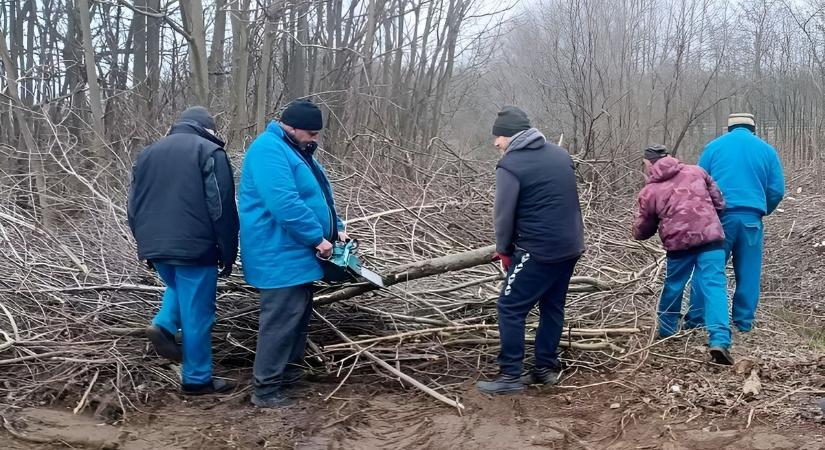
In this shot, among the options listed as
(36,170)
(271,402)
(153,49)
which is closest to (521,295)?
(271,402)

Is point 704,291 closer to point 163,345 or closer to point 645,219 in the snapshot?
point 645,219

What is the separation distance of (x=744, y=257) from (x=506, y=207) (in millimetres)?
2303

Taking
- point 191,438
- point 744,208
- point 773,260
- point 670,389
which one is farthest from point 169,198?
point 773,260

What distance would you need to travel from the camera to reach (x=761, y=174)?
5.39 metres

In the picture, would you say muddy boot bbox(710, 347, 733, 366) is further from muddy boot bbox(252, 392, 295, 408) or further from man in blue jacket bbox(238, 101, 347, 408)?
muddy boot bbox(252, 392, 295, 408)

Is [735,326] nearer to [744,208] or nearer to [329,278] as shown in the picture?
[744,208]

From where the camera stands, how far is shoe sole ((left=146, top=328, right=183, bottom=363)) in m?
4.25

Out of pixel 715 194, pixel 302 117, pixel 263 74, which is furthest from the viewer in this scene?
pixel 263 74

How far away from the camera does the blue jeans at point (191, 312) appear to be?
422cm

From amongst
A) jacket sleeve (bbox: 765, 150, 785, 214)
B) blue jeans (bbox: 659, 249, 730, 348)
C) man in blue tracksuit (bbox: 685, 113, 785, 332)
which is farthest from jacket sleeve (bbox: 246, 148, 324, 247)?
jacket sleeve (bbox: 765, 150, 785, 214)

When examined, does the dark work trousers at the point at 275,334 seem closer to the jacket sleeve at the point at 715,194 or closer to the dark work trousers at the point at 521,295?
the dark work trousers at the point at 521,295

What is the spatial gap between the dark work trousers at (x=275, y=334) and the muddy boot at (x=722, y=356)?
8.48 ft

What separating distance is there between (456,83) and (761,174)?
1337 cm

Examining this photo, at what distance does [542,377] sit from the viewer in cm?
445
